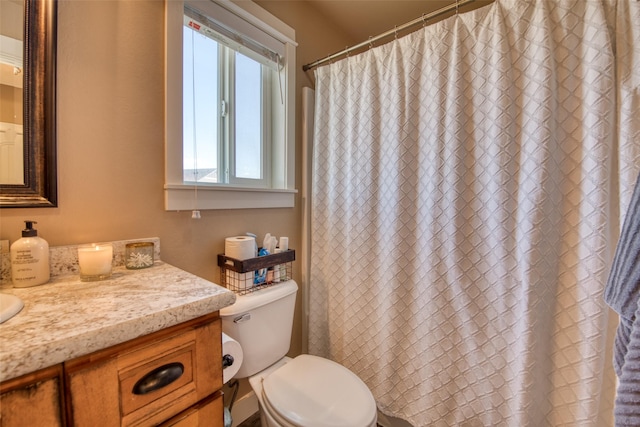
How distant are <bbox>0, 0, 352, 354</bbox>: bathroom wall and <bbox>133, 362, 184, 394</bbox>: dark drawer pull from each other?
557 mm

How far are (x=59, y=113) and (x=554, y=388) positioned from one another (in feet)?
6.08

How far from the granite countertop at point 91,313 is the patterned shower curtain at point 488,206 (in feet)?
2.81

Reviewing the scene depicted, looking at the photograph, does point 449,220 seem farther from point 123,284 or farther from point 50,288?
point 50,288

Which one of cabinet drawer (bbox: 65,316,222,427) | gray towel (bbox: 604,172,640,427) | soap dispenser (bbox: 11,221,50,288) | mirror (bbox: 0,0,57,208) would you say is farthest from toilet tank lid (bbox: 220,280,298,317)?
gray towel (bbox: 604,172,640,427)

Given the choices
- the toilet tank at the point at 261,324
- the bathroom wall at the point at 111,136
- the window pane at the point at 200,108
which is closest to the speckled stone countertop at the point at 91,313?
the bathroom wall at the point at 111,136

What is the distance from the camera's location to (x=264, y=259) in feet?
3.92

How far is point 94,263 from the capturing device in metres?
0.75

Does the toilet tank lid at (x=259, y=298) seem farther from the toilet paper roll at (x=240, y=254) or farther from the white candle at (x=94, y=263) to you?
the white candle at (x=94, y=263)

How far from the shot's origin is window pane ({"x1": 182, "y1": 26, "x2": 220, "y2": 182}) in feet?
3.76

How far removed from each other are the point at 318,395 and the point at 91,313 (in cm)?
80

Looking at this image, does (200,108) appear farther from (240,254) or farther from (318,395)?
(318,395)

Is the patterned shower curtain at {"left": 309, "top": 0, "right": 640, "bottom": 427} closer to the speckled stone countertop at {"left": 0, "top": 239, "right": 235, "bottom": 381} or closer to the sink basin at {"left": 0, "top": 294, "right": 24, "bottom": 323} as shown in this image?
the speckled stone countertop at {"left": 0, "top": 239, "right": 235, "bottom": 381}

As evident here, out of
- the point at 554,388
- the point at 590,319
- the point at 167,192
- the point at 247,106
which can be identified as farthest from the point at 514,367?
the point at 247,106


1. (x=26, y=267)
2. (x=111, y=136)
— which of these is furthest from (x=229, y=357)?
(x=111, y=136)
